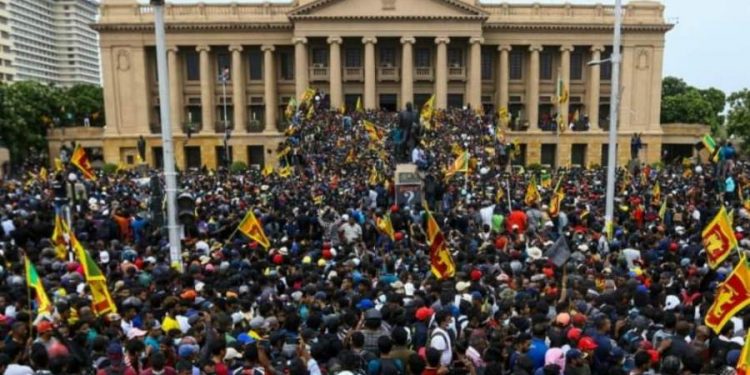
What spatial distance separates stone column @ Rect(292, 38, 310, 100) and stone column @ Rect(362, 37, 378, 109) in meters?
5.51

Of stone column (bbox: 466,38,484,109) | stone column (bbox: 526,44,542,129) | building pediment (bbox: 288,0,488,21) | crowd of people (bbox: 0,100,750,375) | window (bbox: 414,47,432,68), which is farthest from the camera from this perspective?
window (bbox: 414,47,432,68)

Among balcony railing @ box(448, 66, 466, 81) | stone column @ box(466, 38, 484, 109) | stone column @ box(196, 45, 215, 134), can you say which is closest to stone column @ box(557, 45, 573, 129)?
stone column @ box(466, 38, 484, 109)

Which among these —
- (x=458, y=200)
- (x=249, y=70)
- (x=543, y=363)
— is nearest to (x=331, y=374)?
(x=543, y=363)

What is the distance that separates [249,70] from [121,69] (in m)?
11.7

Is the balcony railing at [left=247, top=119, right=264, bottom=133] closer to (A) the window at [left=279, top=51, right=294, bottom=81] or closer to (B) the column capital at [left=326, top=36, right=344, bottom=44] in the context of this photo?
(A) the window at [left=279, top=51, right=294, bottom=81]

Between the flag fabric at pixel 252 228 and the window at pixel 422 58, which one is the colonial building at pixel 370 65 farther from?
the flag fabric at pixel 252 228

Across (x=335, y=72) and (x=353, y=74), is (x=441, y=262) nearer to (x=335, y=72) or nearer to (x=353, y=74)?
(x=335, y=72)

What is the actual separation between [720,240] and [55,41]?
166 m

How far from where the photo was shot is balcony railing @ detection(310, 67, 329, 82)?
2405 inches

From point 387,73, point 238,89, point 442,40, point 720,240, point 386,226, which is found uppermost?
point 442,40

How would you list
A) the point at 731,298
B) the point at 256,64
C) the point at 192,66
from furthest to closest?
the point at 256,64 < the point at 192,66 < the point at 731,298

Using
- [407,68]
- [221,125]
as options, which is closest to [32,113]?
[221,125]

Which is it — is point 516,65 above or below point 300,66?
above

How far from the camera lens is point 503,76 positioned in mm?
61969
